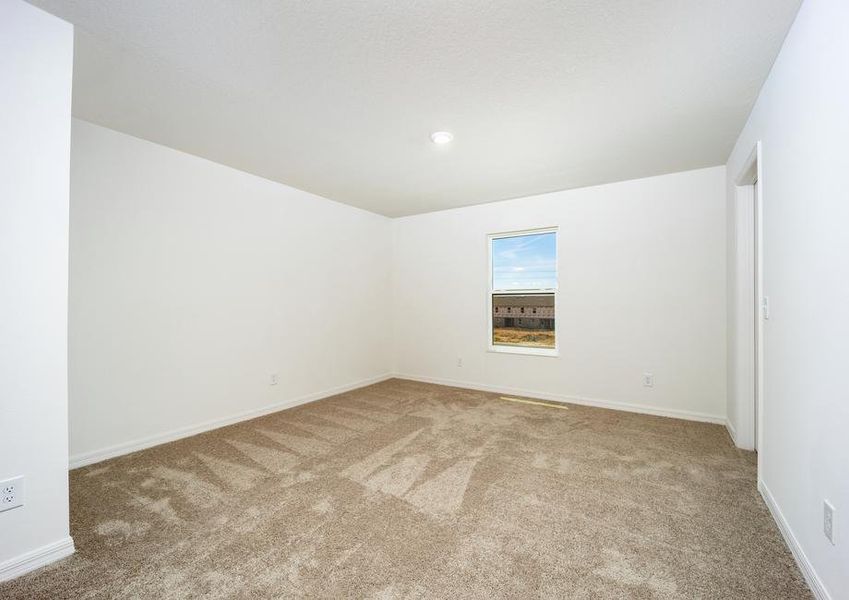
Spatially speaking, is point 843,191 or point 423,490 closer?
point 843,191

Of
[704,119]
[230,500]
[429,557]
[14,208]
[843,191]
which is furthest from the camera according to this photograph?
[704,119]

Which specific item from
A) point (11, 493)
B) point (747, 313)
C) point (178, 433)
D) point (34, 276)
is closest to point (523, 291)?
point (747, 313)

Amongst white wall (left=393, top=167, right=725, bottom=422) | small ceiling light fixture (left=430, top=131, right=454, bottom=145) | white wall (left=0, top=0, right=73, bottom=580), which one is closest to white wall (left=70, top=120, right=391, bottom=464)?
white wall (left=0, top=0, right=73, bottom=580)

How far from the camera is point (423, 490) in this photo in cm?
227

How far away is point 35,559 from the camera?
1.59 meters

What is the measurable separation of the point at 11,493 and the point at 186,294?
75.8 inches

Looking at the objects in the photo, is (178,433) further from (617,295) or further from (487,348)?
(617,295)

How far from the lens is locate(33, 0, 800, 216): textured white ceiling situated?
1636mm

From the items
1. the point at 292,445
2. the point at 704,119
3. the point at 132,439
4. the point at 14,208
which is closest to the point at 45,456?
the point at 14,208

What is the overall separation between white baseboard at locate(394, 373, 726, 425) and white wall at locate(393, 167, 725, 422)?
0.06 ft

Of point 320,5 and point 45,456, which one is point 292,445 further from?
point 320,5

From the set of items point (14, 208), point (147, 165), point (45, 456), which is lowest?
point (45, 456)

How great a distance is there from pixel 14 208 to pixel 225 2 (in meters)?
1.27

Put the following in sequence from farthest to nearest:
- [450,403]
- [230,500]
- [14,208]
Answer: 1. [450,403]
2. [230,500]
3. [14,208]
